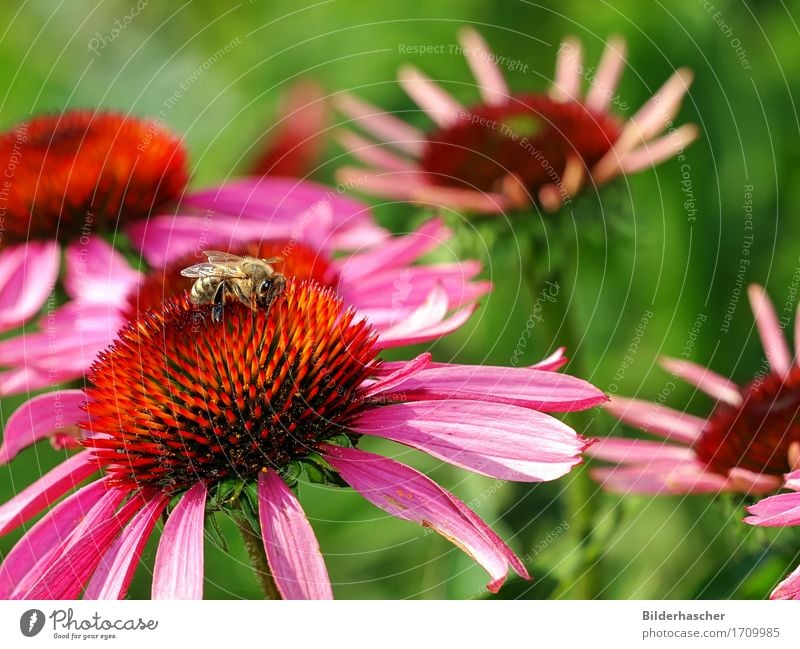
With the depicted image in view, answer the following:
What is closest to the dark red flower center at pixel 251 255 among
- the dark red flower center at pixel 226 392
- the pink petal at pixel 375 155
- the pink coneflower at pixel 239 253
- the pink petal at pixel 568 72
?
the pink coneflower at pixel 239 253

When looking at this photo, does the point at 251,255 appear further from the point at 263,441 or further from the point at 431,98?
the point at 431,98

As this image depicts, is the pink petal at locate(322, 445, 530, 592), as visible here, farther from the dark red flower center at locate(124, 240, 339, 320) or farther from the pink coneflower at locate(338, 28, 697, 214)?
the pink coneflower at locate(338, 28, 697, 214)

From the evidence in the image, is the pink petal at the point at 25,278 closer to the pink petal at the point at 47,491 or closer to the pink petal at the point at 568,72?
the pink petal at the point at 47,491

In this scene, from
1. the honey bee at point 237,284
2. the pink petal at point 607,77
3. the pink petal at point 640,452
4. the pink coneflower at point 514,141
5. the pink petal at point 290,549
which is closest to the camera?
the pink petal at point 290,549

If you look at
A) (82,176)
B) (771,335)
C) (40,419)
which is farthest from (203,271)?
(771,335)

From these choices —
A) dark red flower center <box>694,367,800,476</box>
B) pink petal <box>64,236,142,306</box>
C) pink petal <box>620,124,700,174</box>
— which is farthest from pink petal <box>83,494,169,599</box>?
pink petal <box>620,124,700,174</box>

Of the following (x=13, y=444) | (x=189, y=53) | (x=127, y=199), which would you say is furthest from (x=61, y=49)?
(x=13, y=444)
